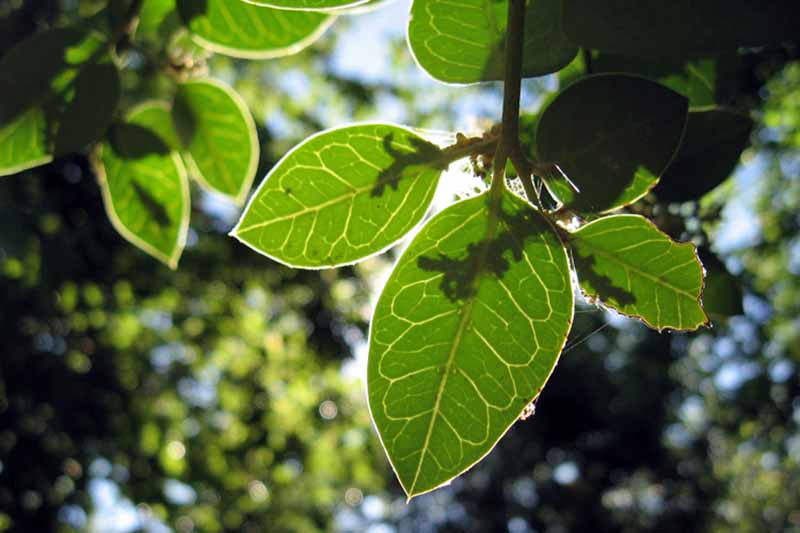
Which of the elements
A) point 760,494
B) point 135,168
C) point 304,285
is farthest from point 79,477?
point 760,494

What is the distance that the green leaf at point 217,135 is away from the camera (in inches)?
42.7

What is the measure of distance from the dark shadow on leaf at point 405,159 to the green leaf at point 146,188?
0.51 m

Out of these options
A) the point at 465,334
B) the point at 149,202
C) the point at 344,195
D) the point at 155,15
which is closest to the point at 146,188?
the point at 149,202

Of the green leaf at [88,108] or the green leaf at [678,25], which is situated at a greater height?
the green leaf at [678,25]

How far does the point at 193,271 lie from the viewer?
180 inches

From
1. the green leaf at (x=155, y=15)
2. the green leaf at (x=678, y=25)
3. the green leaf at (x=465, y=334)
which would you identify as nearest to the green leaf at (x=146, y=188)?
the green leaf at (x=155, y=15)

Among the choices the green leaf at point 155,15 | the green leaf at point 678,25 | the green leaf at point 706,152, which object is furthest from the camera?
the green leaf at point 155,15

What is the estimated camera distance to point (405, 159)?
666 mm

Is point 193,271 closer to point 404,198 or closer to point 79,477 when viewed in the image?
point 79,477

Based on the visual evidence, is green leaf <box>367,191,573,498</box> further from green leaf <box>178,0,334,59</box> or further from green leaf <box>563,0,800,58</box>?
green leaf <box>178,0,334,59</box>

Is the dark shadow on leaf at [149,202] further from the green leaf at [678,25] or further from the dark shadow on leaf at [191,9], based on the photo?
the green leaf at [678,25]

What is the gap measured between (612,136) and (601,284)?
0.13 metres

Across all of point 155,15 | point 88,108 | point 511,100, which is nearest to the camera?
point 511,100

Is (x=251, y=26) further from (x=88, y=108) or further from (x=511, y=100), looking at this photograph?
(x=511, y=100)
